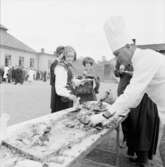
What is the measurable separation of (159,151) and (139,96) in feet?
5.83

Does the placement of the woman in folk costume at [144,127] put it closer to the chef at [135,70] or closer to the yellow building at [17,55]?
the chef at [135,70]

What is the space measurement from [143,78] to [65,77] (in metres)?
0.97

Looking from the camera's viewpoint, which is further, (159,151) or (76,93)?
(159,151)

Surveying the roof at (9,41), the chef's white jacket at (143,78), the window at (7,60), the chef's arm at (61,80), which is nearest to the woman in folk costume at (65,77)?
the chef's arm at (61,80)

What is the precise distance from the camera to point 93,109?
2.09 m

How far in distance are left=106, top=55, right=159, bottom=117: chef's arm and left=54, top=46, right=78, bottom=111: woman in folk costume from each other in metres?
0.81

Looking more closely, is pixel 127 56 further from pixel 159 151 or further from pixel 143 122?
pixel 159 151

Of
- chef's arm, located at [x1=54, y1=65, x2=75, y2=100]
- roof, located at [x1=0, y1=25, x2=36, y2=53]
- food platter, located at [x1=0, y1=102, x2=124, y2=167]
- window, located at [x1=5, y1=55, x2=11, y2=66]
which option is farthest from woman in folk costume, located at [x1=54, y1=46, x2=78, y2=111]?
window, located at [x1=5, y1=55, x2=11, y2=66]

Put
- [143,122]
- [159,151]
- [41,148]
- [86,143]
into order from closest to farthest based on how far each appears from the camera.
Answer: [41,148] < [86,143] < [143,122] < [159,151]

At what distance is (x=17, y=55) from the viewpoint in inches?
1006

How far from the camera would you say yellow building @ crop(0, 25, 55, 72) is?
23688 mm

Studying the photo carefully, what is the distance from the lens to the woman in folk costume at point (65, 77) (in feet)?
7.59

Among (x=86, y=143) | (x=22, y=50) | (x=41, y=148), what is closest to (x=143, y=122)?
(x=86, y=143)

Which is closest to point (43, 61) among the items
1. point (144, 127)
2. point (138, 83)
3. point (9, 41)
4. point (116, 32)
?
point (9, 41)
